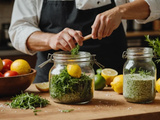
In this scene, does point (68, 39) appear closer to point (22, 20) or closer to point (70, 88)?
point (70, 88)

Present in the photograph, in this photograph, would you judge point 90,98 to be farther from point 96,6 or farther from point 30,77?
point 96,6

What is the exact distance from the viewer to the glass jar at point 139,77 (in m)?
1.16

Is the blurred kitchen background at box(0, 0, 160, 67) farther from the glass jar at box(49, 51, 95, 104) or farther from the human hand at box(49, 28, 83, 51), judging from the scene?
the glass jar at box(49, 51, 95, 104)

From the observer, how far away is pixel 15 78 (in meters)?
1.27

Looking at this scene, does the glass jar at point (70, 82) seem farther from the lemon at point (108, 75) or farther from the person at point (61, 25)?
the person at point (61, 25)

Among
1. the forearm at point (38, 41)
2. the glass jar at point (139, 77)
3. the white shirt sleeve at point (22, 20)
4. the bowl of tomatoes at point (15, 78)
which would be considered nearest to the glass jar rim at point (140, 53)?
the glass jar at point (139, 77)

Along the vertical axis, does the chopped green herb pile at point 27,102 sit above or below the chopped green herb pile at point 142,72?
below

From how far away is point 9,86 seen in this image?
1274mm

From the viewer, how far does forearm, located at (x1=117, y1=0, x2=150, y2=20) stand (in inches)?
59.2

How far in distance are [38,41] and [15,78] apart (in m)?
0.50

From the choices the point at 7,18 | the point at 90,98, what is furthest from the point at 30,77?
the point at 7,18

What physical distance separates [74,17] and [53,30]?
156 mm

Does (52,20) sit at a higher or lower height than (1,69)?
higher

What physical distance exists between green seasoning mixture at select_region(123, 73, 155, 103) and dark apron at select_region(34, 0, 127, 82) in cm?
62
